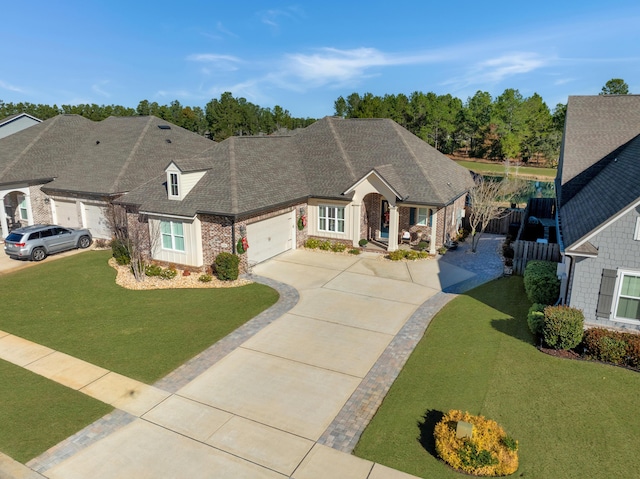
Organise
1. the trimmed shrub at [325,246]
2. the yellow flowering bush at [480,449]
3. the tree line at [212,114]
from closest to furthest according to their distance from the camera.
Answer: the yellow flowering bush at [480,449]
the trimmed shrub at [325,246]
the tree line at [212,114]

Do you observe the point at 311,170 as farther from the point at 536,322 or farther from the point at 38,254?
the point at 536,322

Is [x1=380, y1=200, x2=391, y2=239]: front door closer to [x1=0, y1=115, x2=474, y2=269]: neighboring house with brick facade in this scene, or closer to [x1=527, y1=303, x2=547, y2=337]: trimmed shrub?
[x1=0, y1=115, x2=474, y2=269]: neighboring house with brick facade

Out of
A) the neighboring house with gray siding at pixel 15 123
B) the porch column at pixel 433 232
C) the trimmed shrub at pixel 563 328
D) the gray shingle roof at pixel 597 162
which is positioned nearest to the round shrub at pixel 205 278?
the porch column at pixel 433 232

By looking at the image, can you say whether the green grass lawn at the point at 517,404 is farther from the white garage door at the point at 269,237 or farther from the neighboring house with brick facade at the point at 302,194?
the neighboring house with brick facade at the point at 302,194

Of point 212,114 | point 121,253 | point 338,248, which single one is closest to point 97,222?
point 121,253

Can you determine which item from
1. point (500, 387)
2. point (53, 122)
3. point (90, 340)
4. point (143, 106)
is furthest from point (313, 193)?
point (143, 106)

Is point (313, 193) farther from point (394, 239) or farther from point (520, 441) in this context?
point (520, 441)

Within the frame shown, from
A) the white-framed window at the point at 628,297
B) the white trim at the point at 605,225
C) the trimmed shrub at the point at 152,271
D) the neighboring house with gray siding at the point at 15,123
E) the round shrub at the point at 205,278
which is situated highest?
the neighboring house with gray siding at the point at 15,123
